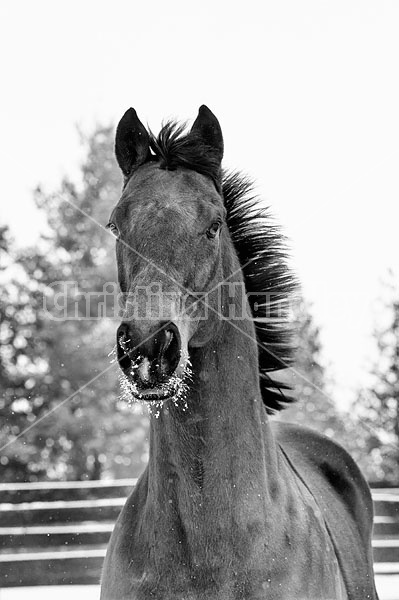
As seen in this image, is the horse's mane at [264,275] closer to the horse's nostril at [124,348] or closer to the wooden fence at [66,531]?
the horse's nostril at [124,348]

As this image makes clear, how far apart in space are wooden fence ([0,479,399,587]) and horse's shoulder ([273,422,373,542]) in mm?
4507

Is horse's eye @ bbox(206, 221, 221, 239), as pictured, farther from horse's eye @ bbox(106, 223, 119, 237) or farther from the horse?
horse's eye @ bbox(106, 223, 119, 237)

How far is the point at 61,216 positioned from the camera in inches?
1025

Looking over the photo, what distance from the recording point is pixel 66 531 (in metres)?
9.30

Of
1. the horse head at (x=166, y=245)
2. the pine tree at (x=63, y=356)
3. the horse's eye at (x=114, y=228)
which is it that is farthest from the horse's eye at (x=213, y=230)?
the pine tree at (x=63, y=356)

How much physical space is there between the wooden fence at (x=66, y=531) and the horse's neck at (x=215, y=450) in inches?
246

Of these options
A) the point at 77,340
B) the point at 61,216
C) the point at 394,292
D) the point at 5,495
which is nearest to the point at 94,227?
the point at 61,216

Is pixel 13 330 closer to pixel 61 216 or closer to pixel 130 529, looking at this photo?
pixel 61 216

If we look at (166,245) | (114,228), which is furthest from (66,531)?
(166,245)

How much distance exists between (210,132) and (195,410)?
49.2 inches

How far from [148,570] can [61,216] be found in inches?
936

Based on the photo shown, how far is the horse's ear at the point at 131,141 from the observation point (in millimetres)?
3518

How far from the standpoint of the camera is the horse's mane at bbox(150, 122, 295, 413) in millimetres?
3891

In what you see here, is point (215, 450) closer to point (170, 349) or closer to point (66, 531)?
point (170, 349)
